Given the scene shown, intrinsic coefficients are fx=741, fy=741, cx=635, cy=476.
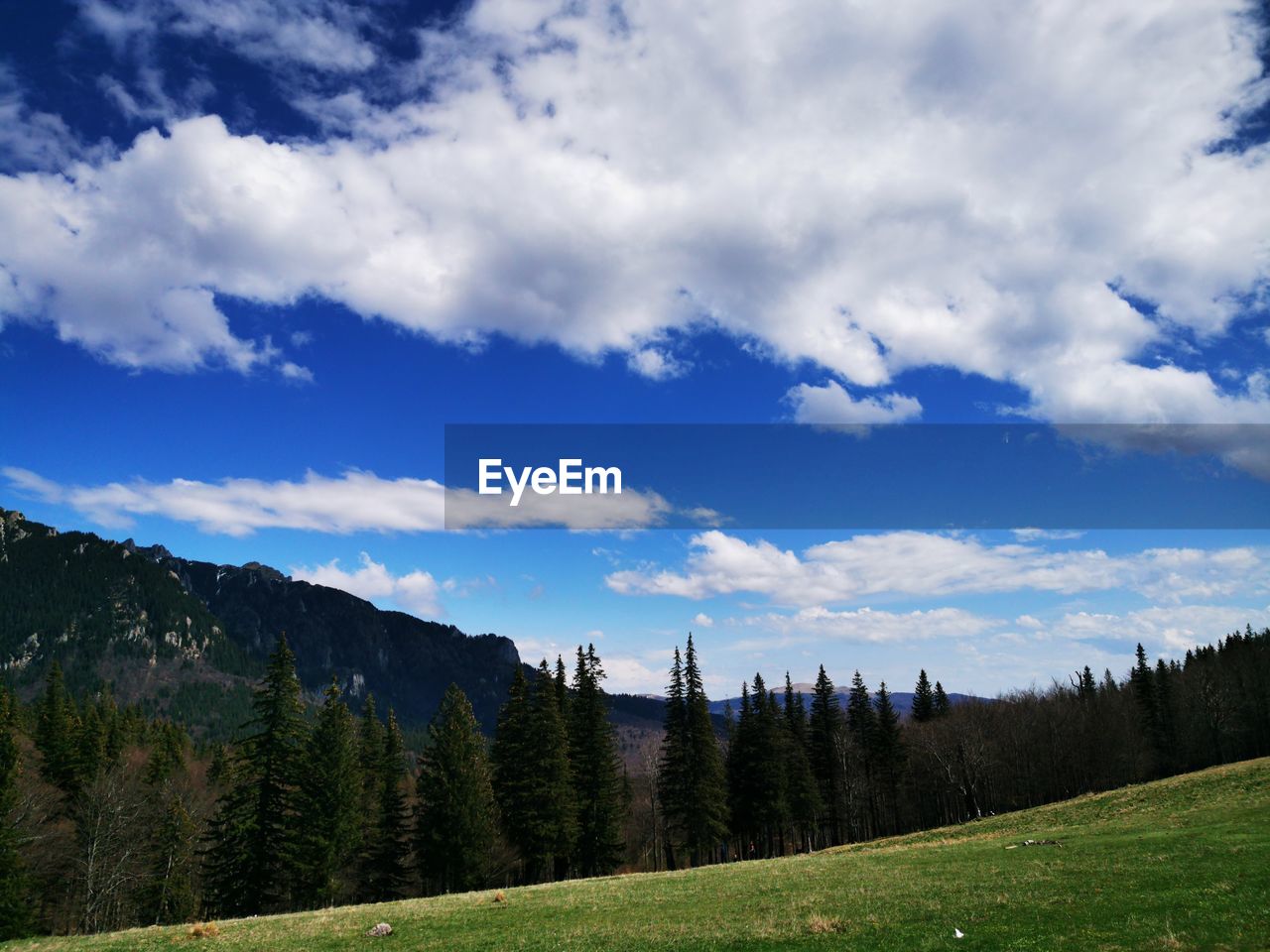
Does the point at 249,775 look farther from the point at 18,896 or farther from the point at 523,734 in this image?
the point at 523,734

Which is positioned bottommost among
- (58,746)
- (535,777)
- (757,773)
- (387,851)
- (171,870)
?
(171,870)

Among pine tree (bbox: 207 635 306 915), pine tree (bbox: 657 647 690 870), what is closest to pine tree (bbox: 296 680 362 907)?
pine tree (bbox: 207 635 306 915)

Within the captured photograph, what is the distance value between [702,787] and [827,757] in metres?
25.3

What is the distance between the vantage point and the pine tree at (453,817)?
177 ft

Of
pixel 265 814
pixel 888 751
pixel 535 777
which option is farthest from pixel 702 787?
pixel 265 814

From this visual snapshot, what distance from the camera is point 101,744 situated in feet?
266

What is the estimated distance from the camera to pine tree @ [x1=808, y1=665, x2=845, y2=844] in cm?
A: 8444

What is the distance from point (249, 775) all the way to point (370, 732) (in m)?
31.2

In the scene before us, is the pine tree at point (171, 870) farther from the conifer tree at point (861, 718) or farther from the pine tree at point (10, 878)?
the conifer tree at point (861, 718)

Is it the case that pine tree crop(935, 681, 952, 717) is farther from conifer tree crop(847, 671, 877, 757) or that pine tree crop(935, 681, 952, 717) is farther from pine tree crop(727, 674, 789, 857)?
pine tree crop(727, 674, 789, 857)

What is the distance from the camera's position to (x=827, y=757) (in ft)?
282

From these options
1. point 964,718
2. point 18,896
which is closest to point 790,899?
point 18,896

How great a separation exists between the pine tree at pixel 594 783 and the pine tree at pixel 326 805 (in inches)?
683

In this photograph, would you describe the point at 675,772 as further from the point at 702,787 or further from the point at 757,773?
the point at 757,773
